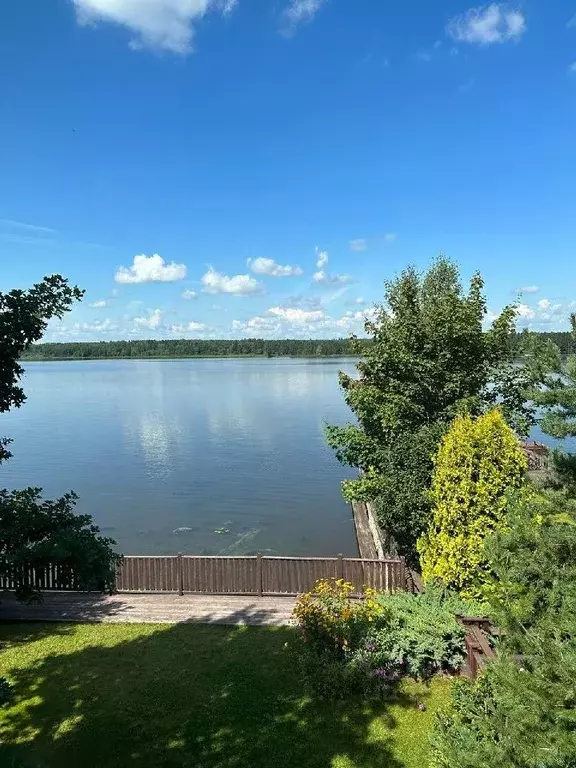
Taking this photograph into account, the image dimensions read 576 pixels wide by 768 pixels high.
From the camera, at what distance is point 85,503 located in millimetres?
28578

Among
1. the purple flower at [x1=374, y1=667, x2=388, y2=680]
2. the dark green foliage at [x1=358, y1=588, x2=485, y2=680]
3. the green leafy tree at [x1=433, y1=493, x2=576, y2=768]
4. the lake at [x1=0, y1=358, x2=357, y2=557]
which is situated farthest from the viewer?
the lake at [x1=0, y1=358, x2=357, y2=557]

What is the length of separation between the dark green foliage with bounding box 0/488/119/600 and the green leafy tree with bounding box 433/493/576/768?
367 cm

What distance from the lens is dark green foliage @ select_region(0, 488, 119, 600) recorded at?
5160mm

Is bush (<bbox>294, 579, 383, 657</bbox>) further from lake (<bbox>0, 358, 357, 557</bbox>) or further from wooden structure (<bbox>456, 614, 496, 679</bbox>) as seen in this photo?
lake (<bbox>0, 358, 357, 557</bbox>)

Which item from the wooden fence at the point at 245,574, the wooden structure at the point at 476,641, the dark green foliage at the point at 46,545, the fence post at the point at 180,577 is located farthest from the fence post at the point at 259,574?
the dark green foliage at the point at 46,545

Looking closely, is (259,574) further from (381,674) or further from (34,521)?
(34,521)

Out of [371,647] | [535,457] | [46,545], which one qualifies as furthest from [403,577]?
[535,457]

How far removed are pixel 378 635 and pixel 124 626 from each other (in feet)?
18.7

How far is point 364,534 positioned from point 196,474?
52.1ft

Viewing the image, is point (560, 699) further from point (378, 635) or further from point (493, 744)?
point (378, 635)

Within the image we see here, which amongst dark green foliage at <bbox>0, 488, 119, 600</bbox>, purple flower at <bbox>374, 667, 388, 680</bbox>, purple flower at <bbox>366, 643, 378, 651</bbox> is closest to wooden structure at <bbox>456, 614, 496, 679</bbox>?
purple flower at <bbox>374, 667, 388, 680</bbox>

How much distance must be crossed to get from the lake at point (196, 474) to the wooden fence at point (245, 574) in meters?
7.99

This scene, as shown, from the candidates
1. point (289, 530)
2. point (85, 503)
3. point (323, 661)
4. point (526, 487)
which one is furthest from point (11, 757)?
point (85, 503)

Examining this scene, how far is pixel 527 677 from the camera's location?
13.1 feet
